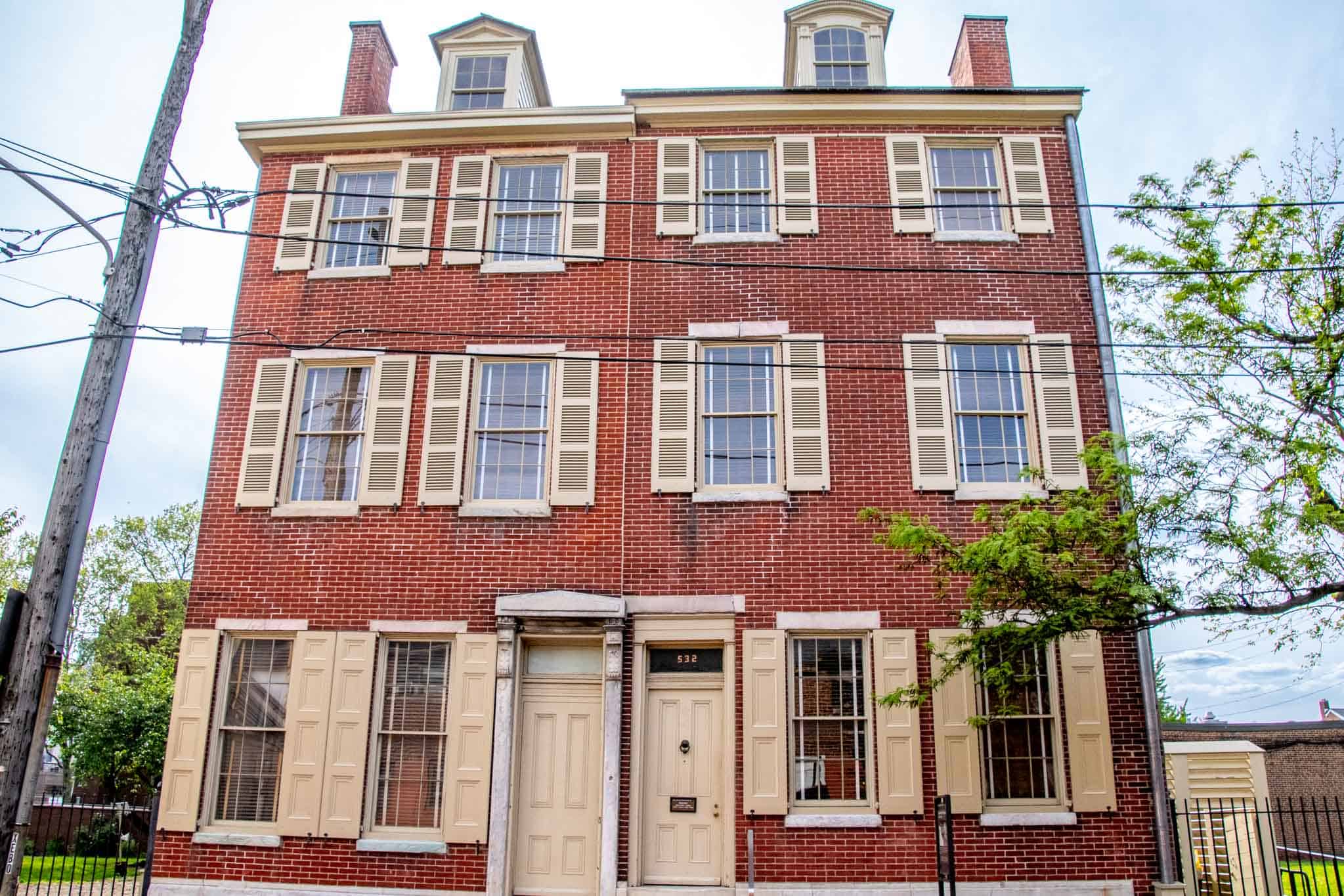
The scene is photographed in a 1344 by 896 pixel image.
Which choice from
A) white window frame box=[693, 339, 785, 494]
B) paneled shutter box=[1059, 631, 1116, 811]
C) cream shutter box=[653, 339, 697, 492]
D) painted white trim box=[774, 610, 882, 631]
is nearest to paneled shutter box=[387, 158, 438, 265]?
cream shutter box=[653, 339, 697, 492]

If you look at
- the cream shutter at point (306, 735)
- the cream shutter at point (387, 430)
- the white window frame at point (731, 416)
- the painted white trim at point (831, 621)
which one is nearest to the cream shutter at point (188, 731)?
the cream shutter at point (306, 735)

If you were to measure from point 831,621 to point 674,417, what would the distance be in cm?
314

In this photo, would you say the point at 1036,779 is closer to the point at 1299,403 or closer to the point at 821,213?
the point at 1299,403

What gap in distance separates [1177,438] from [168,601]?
38.0 meters

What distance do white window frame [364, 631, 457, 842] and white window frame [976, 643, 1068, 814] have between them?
6056 mm

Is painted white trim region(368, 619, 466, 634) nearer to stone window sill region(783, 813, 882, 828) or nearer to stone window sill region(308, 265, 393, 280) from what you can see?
stone window sill region(783, 813, 882, 828)

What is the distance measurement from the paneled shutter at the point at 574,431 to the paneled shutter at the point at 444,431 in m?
1.19

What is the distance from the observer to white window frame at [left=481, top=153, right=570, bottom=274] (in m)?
13.0

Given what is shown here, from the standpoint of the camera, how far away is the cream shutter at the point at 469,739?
10.9 m

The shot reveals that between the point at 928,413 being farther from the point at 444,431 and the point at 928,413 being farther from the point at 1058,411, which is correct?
the point at 444,431

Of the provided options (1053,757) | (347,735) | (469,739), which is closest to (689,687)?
(469,739)

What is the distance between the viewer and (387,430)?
40.7 feet

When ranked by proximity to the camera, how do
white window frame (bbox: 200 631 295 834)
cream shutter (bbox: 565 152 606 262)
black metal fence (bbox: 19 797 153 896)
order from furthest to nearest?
black metal fence (bbox: 19 797 153 896), cream shutter (bbox: 565 152 606 262), white window frame (bbox: 200 631 295 834)

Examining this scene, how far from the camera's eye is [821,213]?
43.0ft
